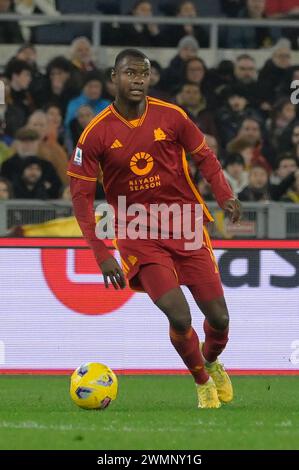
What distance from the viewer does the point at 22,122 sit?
49.2 ft

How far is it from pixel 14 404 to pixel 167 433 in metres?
2.59

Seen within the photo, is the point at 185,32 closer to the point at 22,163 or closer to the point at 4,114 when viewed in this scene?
the point at 4,114

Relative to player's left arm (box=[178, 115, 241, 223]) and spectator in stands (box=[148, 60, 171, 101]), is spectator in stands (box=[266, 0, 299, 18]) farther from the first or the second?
player's left arm (box=[178, 115, 241, 223])

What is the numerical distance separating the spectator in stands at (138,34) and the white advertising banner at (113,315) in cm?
428

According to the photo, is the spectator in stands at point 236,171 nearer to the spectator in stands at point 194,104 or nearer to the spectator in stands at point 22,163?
the spectator in stands at point 194,104

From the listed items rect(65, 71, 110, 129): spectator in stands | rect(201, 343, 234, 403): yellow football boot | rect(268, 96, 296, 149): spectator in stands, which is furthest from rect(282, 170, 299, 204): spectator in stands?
rect(201, 343, 234, 403): yellow football boot

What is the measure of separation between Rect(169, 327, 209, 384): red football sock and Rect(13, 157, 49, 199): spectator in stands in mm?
5275

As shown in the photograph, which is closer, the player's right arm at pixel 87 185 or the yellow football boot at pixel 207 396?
the player's right arm at pixel 87 185

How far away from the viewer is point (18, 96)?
15.2 m

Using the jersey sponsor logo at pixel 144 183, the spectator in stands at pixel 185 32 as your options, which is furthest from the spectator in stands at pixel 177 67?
the jersey sponsor logo at pixel 144 183

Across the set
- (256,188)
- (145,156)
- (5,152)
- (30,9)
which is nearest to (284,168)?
(256,188)

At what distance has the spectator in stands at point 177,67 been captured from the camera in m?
15.7
